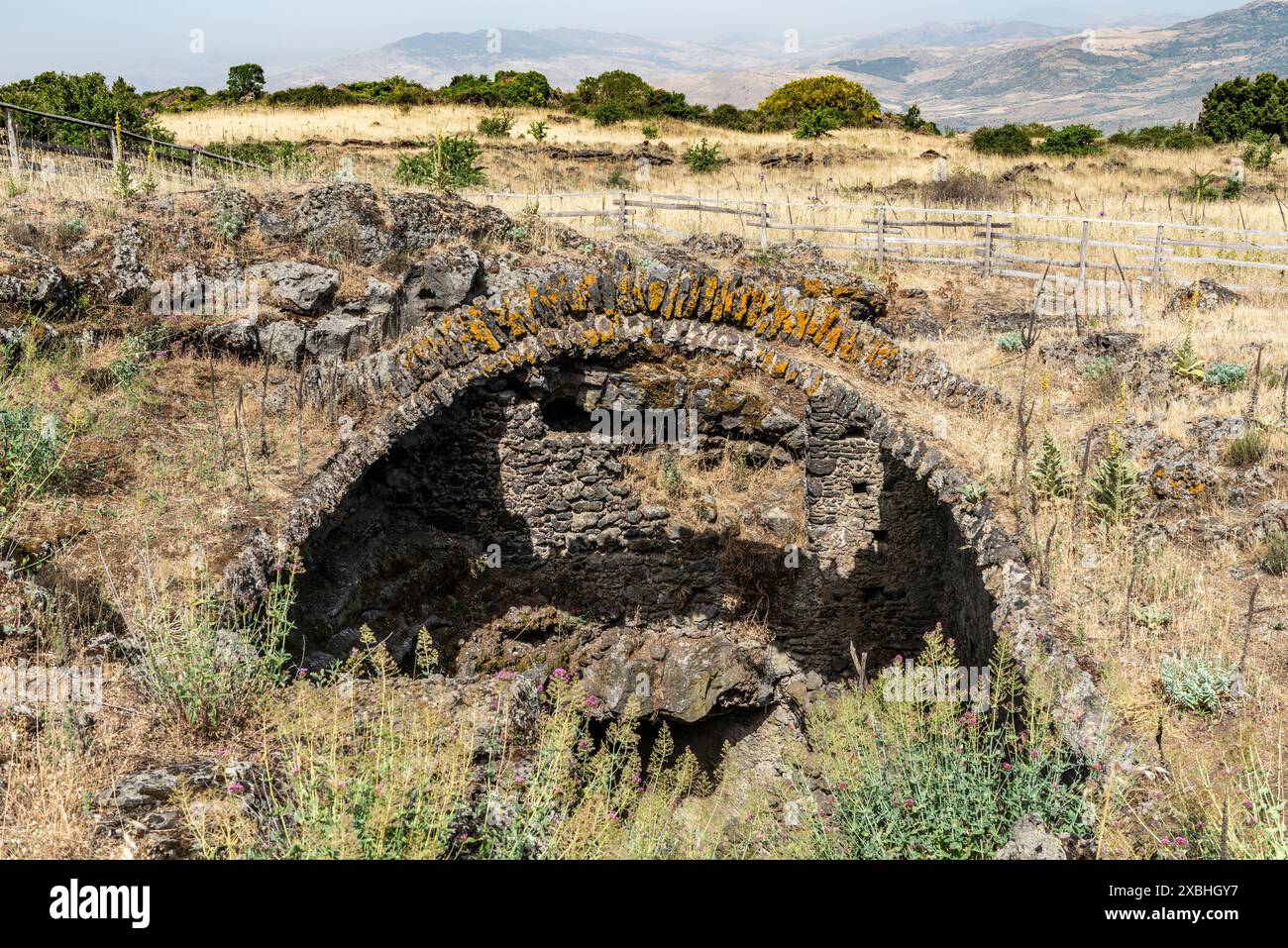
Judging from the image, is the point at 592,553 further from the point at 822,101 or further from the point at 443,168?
the point at 822,101

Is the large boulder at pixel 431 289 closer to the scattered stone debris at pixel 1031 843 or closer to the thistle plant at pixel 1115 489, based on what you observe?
the thistle plant at pixel 1115 489

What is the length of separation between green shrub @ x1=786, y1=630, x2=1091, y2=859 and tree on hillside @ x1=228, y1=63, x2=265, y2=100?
47.4 meters

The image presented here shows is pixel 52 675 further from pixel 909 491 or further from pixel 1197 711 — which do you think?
pixel 909 491

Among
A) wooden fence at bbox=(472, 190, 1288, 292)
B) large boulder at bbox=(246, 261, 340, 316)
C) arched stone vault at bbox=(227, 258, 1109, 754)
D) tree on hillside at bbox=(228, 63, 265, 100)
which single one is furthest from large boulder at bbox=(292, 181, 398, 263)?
tree on hillside at bbox=(228, 63, 265, 100)

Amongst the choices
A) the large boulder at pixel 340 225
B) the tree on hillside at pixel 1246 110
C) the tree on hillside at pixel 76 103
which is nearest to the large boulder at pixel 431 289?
the large boulder at pixel 340 225

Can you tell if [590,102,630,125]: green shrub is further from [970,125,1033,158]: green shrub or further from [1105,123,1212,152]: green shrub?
[1105,123,1212,152]: green shrub

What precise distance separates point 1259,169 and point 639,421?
2846 centimetres

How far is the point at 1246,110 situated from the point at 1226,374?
3397 cm

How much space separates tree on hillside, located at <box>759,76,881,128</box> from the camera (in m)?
43.4

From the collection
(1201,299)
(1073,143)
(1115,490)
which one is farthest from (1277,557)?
(1073,143)

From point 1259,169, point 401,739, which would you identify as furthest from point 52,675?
point 1259,169

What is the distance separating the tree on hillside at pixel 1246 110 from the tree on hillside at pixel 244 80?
40957 millimetres

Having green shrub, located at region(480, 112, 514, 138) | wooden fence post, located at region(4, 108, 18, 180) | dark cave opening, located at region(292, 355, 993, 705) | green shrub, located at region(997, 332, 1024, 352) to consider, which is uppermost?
green shrub, located at region(480, 112, 514, 138)
